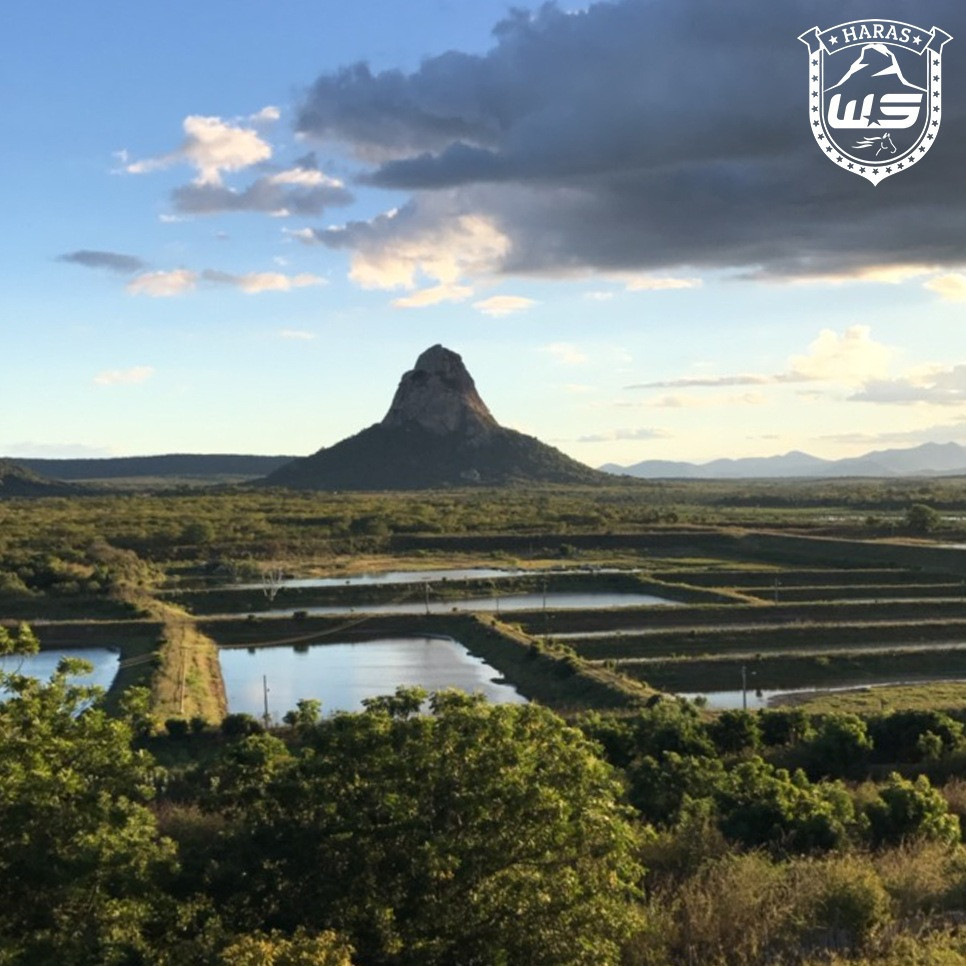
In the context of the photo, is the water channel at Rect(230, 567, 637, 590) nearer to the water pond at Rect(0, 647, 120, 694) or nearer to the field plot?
the field plot

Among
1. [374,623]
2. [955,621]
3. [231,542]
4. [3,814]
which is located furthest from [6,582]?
[3,814]

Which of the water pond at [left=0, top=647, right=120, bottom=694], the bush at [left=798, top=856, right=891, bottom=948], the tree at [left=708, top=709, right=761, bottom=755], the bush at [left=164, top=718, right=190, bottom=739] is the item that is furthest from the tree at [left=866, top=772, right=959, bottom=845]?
the water pond at [left=0, top=647, right=120, bottom=694]

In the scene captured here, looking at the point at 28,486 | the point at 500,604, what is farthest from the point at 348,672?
the point at 28,486

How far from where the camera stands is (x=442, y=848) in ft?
35.1

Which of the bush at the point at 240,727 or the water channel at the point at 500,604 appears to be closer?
the bush at the point at 240,727

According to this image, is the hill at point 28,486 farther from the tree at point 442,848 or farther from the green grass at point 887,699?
the tree at point 442,848

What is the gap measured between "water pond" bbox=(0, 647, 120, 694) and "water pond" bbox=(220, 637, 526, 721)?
457 cm

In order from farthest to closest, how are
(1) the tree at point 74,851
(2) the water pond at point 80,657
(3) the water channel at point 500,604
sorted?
(3) the water channel at point 500,604
(2) the water pond at point 80,657
(1) the tree at point 74,851

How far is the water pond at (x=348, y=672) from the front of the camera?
38.1 metres

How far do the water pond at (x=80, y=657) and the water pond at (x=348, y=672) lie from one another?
180 inches

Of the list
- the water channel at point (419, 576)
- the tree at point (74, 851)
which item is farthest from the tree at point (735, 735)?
the water channel at point (419, 576)

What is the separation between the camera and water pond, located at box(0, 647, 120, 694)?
4188 cm

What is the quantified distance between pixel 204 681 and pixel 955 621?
106ft

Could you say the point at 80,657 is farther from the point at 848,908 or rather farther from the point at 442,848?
the point at 848,908
